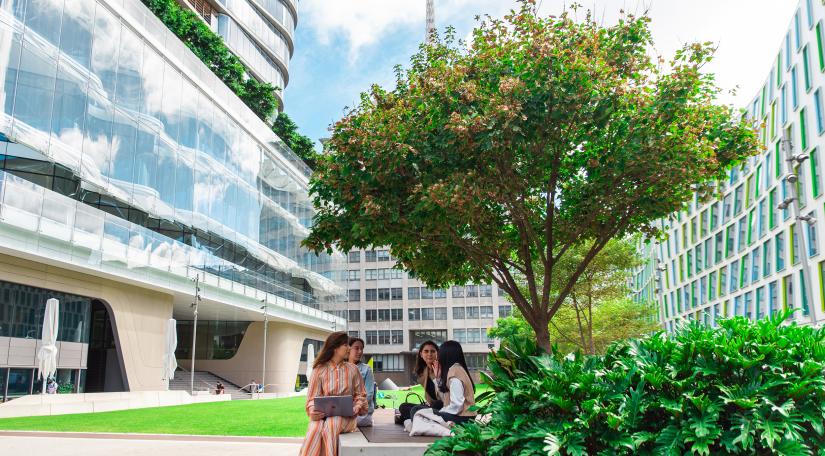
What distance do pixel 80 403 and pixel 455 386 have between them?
22072 millimetres

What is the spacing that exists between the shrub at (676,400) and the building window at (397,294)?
79353 mm

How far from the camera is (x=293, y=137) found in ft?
192

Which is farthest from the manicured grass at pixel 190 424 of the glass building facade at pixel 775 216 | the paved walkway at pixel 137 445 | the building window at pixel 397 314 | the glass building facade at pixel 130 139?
the building window at pixel 397 314

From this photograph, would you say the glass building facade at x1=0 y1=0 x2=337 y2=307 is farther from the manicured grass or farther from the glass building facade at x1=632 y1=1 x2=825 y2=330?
the glass building facade at x1=632 y1=1 x2=825 y2=330

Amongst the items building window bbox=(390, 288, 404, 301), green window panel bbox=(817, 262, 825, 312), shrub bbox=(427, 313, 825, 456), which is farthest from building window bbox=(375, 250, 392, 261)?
shrub bbox=(427, 313, 825, 456)

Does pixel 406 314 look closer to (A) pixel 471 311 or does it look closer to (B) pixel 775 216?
(A) pixel 471 311

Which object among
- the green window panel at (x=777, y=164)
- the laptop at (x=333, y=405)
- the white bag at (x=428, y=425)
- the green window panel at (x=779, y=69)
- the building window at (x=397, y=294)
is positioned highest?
the green window panel at (x=779, y=69)

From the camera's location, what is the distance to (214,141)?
130ft

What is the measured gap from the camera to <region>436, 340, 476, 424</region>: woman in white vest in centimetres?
690

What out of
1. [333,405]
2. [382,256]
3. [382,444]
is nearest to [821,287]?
[333,405]

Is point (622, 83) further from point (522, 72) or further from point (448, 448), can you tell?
point (448, 448)

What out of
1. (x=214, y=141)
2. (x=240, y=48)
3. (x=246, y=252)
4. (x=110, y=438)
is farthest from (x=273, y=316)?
(x=110, y=438)

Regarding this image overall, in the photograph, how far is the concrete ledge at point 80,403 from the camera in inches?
870

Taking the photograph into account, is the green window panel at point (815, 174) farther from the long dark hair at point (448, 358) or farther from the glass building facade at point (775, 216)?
the long dark hair at point (448, 358)
